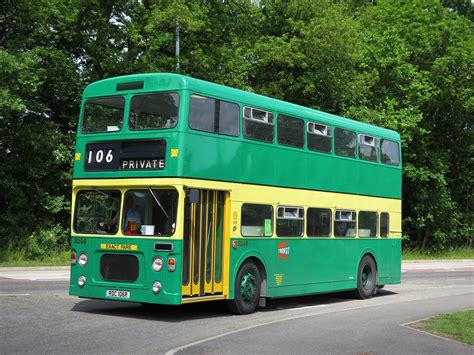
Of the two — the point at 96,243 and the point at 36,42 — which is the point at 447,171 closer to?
the point at 36,42

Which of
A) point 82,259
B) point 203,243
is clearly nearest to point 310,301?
point 203,243

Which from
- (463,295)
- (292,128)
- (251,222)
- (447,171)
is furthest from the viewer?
(447,171)

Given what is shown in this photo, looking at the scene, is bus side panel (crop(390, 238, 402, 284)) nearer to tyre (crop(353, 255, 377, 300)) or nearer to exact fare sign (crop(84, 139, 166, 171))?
tyre (crop(353, 255, 377, 300))

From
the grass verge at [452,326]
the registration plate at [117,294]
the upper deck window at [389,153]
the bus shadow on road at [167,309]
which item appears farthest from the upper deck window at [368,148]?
the registration plate at [117,294]

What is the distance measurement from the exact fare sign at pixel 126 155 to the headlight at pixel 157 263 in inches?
62.6

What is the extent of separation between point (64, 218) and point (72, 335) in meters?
19.8

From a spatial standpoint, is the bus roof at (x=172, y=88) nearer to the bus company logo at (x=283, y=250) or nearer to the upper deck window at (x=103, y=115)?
the upper deck window at (x=103, y=115)

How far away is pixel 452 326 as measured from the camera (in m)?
12.7

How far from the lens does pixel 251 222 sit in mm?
15023

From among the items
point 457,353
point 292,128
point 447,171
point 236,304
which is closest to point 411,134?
point 447,171

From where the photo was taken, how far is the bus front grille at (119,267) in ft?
44.4

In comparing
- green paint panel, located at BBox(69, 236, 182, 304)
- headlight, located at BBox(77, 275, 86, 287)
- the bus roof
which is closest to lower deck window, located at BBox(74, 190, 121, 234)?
green paint panel, located at BBox(69, 236, 182, 304)

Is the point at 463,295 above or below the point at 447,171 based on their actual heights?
below

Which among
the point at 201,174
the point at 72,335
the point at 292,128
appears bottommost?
the point at 72,335
